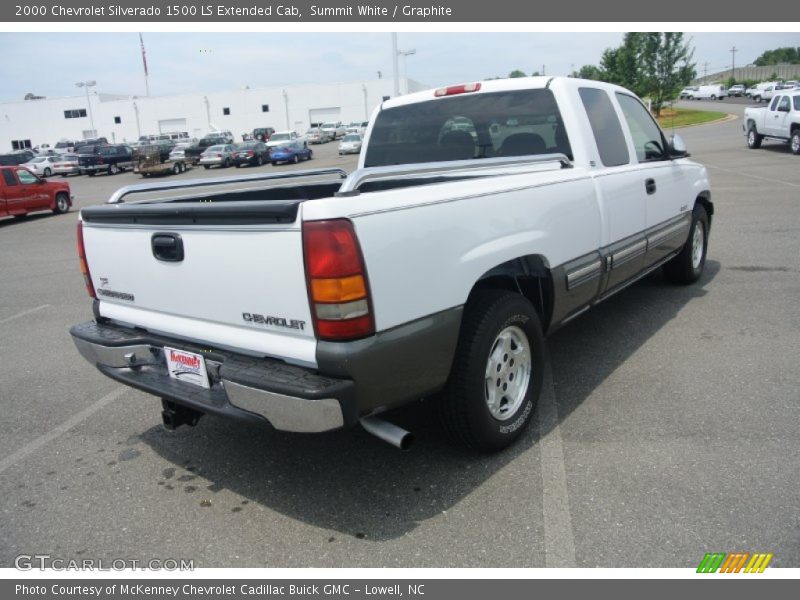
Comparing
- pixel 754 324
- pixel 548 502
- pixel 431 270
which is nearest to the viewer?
pixel 431 270

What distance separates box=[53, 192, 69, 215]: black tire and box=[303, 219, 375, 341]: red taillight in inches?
765

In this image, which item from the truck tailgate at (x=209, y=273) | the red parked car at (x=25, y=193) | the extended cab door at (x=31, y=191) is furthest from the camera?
the extended cab door at (x=31, y=191)

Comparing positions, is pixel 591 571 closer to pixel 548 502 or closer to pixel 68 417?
pixel 548 502

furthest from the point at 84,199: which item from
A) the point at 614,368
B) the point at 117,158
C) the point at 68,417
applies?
the point at 614,368

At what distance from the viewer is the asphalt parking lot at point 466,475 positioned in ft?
8.99

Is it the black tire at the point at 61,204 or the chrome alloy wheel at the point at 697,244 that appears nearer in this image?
the chrome alloy wheel at the point at 697,244

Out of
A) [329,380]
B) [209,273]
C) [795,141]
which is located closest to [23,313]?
[209,273]

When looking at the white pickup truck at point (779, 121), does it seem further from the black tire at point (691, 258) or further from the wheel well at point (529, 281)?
the wheel well at point (529, 281)

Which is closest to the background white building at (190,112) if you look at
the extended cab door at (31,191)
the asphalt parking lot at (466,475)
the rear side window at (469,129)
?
the extended cab door at (31,191)

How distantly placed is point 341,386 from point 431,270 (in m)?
0.68

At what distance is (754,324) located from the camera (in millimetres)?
5340

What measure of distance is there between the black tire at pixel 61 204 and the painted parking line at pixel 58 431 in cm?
1681

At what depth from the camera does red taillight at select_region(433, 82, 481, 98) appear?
470 centimetres

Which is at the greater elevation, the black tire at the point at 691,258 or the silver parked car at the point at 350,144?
the silver parked car at the point at 350,144
